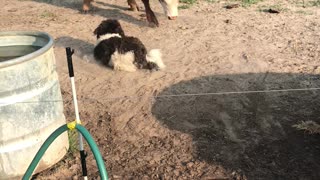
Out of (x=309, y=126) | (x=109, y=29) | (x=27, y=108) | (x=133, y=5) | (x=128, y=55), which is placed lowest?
(x=133, y=5)

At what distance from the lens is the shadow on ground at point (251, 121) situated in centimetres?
380

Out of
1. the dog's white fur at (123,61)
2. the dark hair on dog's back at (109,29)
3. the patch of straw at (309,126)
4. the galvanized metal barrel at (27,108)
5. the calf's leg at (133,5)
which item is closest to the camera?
the galvanized metal barrel at (27,108)

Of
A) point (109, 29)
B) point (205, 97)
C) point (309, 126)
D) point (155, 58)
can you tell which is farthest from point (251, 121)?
point (109, 29)

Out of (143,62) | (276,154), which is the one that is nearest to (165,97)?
(143,62)

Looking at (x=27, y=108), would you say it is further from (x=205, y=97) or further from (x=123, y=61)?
(x=123, y=61)

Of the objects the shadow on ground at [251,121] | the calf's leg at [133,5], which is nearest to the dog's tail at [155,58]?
the shadow on ground at [251,121]

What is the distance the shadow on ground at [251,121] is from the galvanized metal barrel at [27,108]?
133 centimetres

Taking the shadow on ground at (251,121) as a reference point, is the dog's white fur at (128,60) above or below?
above

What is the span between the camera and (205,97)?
5000mm

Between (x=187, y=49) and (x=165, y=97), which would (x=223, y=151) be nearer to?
(x=165, y=97)

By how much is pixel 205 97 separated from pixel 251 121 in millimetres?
716

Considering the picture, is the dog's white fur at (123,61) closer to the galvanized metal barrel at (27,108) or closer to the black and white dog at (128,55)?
the black and white dog at (128,55)

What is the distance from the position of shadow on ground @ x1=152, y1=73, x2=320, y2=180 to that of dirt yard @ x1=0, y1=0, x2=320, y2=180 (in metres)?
0.01

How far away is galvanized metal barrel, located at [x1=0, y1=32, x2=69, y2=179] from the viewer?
11.0 feet
